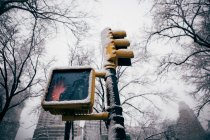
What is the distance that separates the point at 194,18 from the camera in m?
9.22

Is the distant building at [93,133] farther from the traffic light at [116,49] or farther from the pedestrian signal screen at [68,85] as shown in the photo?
the pedestrian signal screen at [68,85]

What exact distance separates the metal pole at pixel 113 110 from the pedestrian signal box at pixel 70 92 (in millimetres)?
220

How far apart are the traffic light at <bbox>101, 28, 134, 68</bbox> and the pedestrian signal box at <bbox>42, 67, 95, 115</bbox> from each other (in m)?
0.40

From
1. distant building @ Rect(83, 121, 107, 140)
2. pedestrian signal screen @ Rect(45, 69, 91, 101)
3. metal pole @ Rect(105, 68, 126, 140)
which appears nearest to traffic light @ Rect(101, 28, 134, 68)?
metal pole @ Rect(105, 68, 126, 140)

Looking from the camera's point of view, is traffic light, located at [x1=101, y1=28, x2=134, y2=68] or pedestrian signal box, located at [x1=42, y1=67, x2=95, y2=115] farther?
traffic light, located at [x1=101, y1=28, x2=134, y2=68]

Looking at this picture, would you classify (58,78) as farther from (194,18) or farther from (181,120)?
(181,120)

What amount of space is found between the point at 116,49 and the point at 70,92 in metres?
0.98

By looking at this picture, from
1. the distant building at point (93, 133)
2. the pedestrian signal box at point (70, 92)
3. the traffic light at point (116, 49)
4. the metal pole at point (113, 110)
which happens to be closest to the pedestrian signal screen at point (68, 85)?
the pedestrian signal box at point (70, 92)

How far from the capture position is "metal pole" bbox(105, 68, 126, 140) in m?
1.57

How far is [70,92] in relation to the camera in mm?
1713

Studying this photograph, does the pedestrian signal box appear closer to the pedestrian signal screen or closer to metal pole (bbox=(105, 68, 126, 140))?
the pedestrian signal screen

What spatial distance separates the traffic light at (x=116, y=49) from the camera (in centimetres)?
218

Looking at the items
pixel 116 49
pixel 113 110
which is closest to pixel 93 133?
pixel 116 49

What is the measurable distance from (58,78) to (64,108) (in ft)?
1.32
